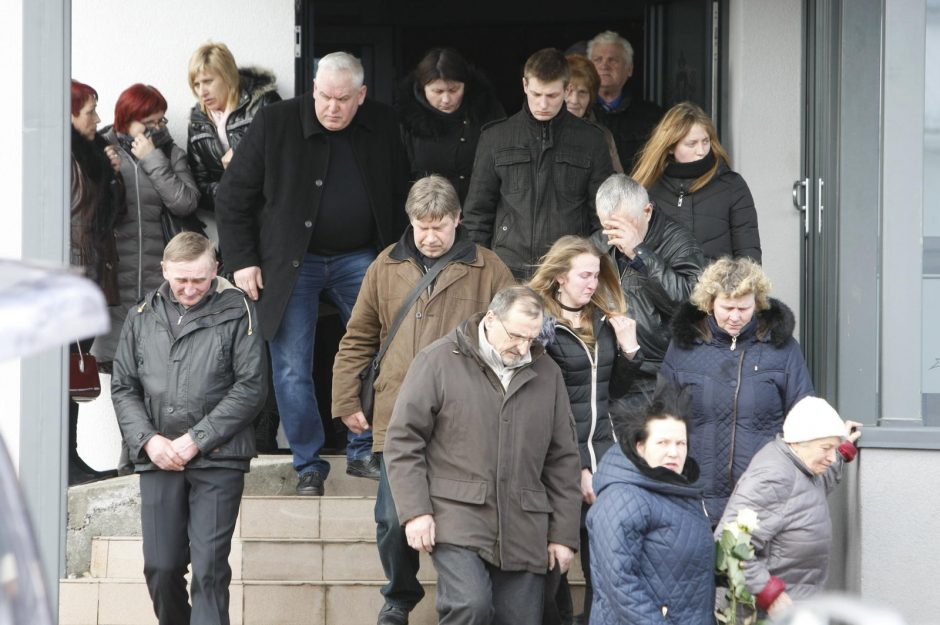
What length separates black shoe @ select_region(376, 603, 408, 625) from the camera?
21.8ft

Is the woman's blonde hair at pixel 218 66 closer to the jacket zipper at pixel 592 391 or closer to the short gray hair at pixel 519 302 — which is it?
the jacket zipper at pixel 592 391

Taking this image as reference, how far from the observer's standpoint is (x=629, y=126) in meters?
9.05

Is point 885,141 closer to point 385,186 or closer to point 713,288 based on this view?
point 713,288

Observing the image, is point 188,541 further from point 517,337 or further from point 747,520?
point 747,520

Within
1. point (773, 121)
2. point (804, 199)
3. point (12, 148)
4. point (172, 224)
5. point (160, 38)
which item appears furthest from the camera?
point (160, 38)

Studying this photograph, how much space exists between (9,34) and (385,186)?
1.96m

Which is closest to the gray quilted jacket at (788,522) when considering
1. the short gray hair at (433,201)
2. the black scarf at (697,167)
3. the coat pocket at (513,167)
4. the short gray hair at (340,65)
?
the short gray hair at (433,201)

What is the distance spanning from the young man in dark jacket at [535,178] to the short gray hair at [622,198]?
2.99 ft

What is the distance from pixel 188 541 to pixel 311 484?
140cm

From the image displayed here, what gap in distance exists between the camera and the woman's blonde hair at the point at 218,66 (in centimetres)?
873

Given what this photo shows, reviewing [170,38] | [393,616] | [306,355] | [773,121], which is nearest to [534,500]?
[393,616]

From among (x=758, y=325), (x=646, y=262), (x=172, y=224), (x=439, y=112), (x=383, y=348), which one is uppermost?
(x=439, y=112)

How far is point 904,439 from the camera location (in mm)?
6891

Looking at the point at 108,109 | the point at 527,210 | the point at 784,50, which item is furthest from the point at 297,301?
the point at 784,50
